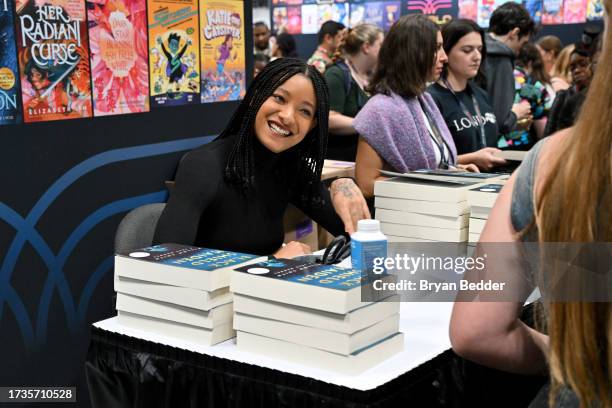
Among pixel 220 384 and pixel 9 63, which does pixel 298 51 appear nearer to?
pixel 9 63

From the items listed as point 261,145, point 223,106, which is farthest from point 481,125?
point 261,145

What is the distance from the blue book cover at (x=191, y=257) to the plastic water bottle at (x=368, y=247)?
0.82 ft

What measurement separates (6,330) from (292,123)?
1223 mm

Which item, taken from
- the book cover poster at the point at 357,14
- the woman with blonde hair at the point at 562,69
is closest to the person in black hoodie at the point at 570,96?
the woman with blonde hair at the point at 562,69

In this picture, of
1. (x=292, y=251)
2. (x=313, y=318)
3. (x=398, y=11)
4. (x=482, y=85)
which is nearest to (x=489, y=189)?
(x=292, y=251)

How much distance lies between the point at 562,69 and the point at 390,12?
1.71 meters

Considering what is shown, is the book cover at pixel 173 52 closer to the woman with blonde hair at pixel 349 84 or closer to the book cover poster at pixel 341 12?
the woman with blonde hair at pixel 349 84

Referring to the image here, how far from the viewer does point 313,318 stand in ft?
4.89

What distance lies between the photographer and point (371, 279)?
153 cm

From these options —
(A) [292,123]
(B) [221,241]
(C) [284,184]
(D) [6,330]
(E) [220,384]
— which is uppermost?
(A) [292,123]

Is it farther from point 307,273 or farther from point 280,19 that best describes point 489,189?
point 280,19

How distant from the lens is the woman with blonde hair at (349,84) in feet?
15.8

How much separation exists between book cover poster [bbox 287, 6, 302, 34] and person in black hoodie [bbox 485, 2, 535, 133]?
3117 mm

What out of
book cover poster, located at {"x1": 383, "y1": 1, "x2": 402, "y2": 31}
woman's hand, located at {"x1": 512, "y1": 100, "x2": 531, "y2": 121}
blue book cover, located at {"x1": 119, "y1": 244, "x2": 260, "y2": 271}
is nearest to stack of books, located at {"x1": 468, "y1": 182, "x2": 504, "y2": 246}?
blue book cover, located at {"x1": 119, "y1": 244, "x2": 260, "y2": 271}
